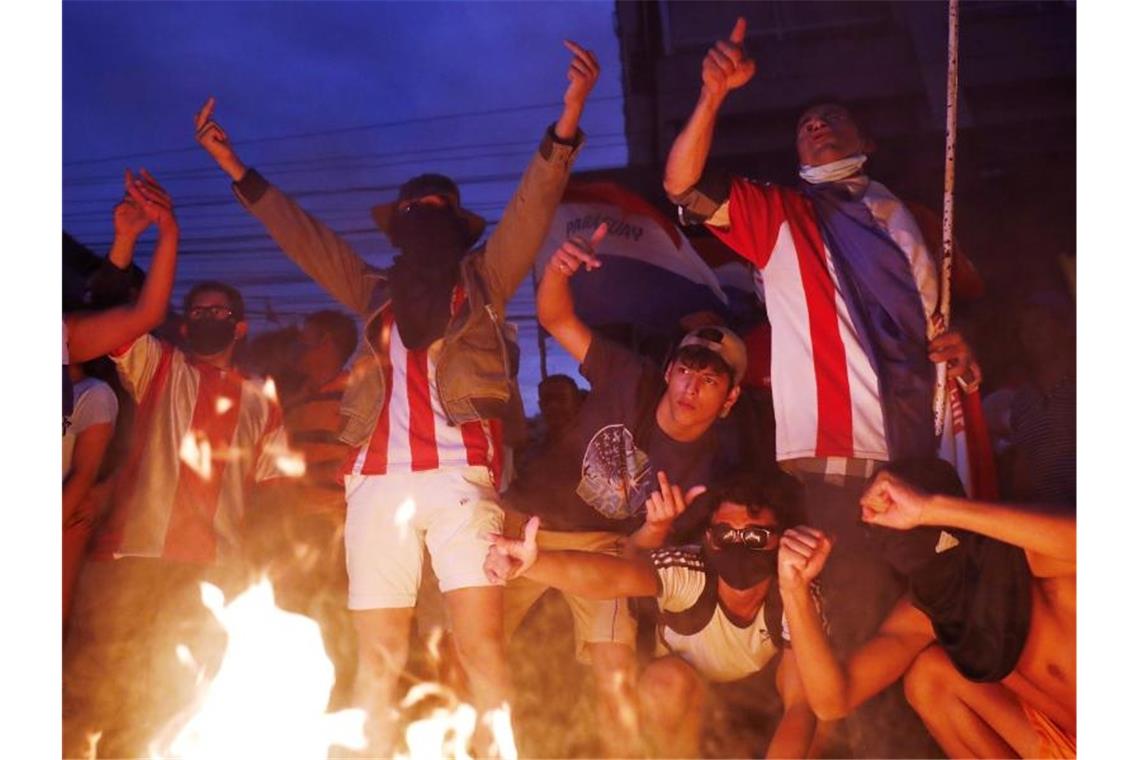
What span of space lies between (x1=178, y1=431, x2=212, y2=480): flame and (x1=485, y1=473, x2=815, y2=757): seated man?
0.87 m

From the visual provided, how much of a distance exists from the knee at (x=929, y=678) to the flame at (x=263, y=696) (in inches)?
54.8

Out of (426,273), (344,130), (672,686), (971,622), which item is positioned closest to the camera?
(971,622)

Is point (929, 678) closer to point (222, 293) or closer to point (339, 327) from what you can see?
point (339, 327)

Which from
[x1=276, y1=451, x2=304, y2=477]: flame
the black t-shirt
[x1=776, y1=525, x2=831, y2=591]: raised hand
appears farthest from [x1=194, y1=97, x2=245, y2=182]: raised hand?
[x1=776, y1=525, x2=831, y2=591]: raised hand

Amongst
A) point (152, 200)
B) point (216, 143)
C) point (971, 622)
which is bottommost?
point (971, 622)

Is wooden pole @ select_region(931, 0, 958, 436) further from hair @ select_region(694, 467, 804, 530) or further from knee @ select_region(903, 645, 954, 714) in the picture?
knee @ select_region(903, 645, 954, 714)

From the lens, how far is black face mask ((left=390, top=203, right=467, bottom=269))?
3004 mm

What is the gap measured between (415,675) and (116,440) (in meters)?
1.07

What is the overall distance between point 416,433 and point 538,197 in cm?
69

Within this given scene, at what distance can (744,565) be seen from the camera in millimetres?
2791

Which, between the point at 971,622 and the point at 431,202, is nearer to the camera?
the point at 971,622

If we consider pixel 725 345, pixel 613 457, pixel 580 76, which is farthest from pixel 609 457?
pixel 580 76

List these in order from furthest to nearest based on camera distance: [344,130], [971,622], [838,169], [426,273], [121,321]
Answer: [344,130] → [121,321] → [426,273] → [838,169] → [971,622]
